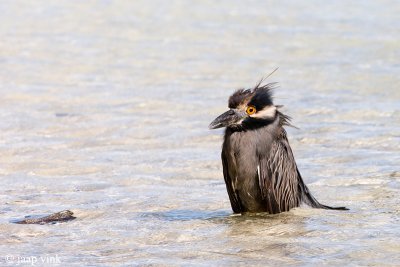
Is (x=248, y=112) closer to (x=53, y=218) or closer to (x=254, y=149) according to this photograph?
(x=254, y=149)

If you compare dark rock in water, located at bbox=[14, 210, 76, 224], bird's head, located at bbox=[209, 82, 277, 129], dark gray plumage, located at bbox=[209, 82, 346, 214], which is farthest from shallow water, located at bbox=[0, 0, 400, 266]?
bird's head, located at bbox=[209, 82, 277, 129]

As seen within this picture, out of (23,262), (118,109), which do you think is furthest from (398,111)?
(23,262)

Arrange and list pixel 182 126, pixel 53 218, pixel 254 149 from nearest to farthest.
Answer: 1. pixel 254 149
2. pixel 53 218
3. pixel 182 126

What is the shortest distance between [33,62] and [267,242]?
885cm

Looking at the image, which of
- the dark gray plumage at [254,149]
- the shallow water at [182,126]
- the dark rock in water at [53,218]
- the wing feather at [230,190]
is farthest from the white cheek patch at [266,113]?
the dark rock in water at [53,218]

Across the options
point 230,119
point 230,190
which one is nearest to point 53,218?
point 230,190

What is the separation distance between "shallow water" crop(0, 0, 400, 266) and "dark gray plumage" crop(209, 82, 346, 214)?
0.22m

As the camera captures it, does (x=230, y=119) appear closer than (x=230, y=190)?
Yes

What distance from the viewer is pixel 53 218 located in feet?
25.8

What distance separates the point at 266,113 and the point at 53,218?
177 centimetres

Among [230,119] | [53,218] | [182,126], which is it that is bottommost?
[53,218]

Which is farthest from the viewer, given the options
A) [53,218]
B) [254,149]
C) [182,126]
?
[182,126]

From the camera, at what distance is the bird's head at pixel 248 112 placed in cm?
775

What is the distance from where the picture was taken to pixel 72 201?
8594mm
